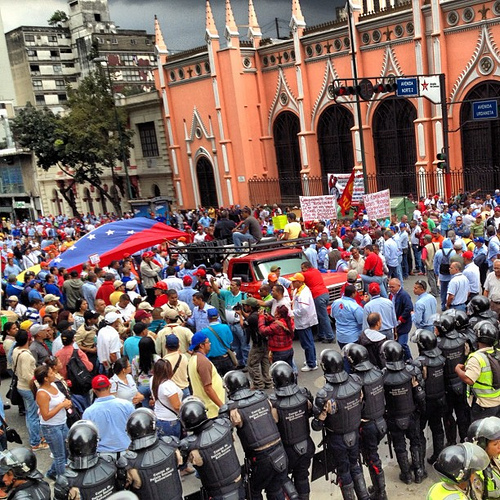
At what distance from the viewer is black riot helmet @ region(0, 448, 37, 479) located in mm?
4773

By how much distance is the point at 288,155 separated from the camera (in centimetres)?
3147

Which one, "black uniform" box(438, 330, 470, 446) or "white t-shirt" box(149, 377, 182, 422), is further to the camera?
"black uniform" box(438, 330, 470, 446)

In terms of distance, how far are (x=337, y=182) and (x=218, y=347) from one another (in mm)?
14701

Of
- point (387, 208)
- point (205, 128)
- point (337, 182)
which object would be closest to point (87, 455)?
point (387, 208)

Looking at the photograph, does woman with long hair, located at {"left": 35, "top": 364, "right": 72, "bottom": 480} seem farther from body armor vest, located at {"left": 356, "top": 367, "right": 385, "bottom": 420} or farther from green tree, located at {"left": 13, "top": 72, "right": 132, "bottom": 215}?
green tree, located at {"left": 13, "top": 72, "right": 132, "bottom": 215}

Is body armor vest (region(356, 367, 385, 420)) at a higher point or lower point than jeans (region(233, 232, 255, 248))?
lower

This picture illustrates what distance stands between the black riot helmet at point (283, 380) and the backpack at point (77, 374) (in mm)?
3099

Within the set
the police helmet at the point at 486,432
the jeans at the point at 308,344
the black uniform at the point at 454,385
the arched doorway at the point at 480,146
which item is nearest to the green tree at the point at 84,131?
the arched doorway at the point at 480,146

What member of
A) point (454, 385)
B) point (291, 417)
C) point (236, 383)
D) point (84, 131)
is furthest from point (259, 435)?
point (84, 131)

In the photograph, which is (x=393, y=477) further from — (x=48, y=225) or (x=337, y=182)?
(x=48, y=225)

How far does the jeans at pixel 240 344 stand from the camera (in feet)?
33.8

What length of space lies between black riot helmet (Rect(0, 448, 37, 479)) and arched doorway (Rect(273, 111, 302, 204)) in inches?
1039

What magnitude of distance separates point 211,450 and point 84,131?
29.4 meters

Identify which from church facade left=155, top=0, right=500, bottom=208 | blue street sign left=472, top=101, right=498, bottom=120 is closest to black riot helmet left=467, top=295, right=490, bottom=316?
church facade left=155, top=0, right=500, bottom=208
